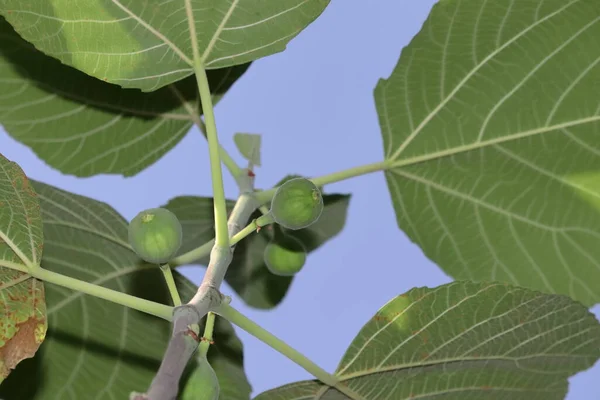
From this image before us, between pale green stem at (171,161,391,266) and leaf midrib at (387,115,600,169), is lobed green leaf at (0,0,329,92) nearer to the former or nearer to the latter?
pale green stem at (171,161,391,266)

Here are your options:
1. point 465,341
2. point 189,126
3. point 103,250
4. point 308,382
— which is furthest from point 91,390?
point 465,341

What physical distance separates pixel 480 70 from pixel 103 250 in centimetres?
71

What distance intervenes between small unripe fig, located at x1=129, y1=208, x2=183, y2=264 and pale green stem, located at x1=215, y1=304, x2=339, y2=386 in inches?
3.6

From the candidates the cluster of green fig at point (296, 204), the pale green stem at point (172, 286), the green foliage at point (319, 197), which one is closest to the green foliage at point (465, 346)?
the green foliage at point (319, 197)

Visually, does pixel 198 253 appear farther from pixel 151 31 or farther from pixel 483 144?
pixel 483 144

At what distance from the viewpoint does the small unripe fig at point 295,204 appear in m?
0.96

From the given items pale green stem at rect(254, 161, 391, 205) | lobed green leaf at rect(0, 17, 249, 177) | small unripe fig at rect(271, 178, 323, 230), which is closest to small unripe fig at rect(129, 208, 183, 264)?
small unripe fig at rect(271, 178, 323, 230)

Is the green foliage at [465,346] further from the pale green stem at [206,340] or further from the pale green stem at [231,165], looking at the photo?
the pale green stem at [231,165]

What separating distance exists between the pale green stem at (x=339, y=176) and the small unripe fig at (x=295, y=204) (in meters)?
0.17

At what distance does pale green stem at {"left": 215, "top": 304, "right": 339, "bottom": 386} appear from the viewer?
899 millimetres

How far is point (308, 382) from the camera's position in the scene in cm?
109

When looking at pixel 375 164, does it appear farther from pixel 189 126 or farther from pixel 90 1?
pixel 90 1

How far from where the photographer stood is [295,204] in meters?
0.96

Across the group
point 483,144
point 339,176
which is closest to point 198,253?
point 339,176
